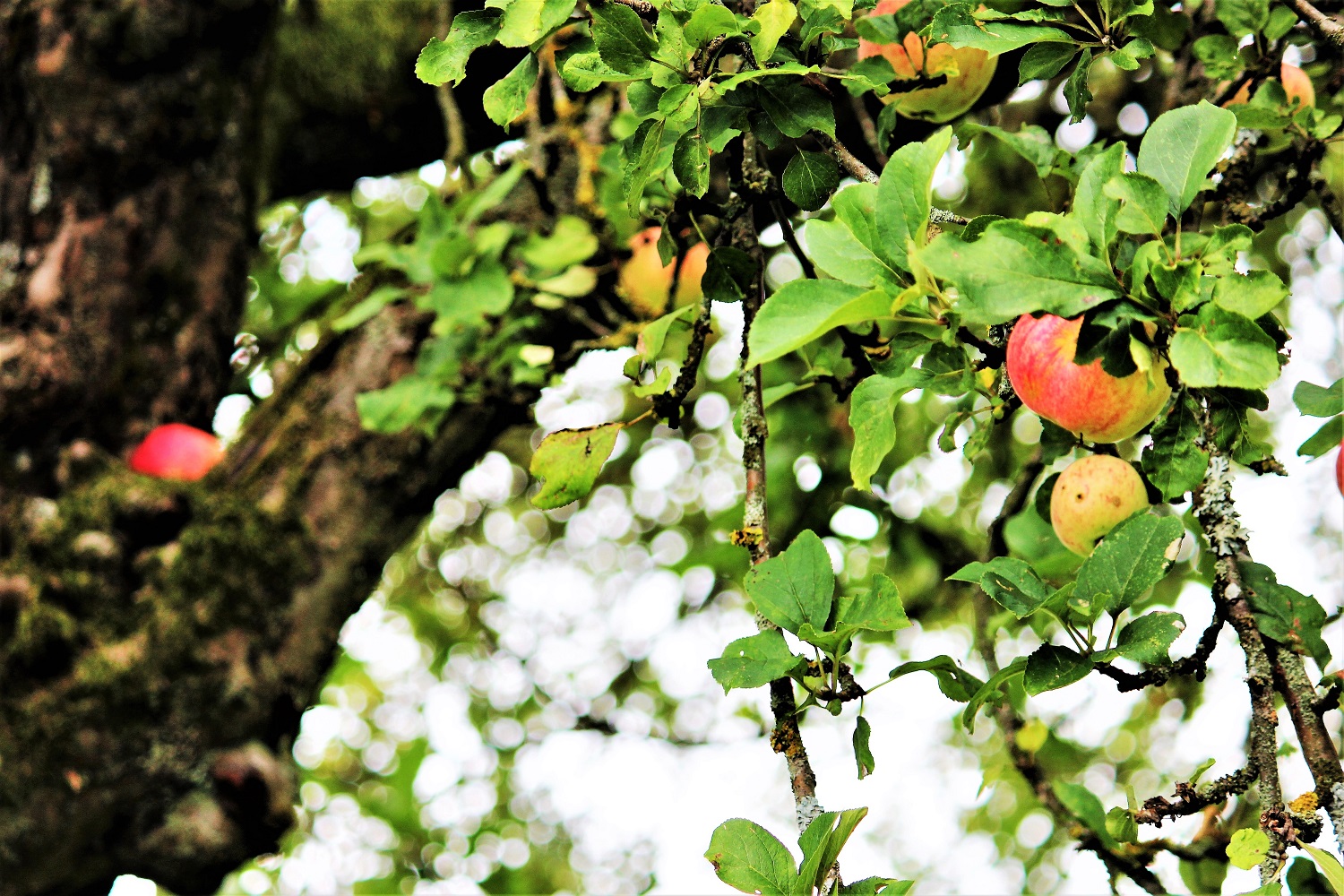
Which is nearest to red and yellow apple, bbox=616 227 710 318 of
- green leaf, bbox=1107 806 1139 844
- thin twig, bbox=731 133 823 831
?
thin twig, bbox=731 133 823 831

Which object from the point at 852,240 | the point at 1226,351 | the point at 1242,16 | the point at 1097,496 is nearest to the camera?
the point at 1226,351

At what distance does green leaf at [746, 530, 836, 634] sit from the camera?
885mm

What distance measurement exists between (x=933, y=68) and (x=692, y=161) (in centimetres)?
45

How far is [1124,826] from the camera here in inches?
42.3

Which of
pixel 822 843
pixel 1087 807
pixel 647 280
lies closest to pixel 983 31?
pixel 822 843

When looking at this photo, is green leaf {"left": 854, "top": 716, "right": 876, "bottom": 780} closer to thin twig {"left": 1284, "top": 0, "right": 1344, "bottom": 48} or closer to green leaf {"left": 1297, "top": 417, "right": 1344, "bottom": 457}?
green leaf {"left": 1297, "top": 417, "right": 1344, "bottom": 457}

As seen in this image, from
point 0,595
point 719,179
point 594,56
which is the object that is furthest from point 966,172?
point 0,595

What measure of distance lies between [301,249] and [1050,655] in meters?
3.13

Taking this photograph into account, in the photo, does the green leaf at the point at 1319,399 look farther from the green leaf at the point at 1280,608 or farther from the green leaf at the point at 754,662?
the green leaf at the point at 754,662

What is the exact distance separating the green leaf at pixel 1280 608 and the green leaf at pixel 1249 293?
30cm

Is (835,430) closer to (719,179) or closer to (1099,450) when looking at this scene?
(719,179)

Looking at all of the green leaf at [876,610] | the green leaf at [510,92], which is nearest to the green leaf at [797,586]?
the green leaf at [876,610]

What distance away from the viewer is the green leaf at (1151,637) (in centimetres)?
82

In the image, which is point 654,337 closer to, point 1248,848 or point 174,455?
point 1248,848
